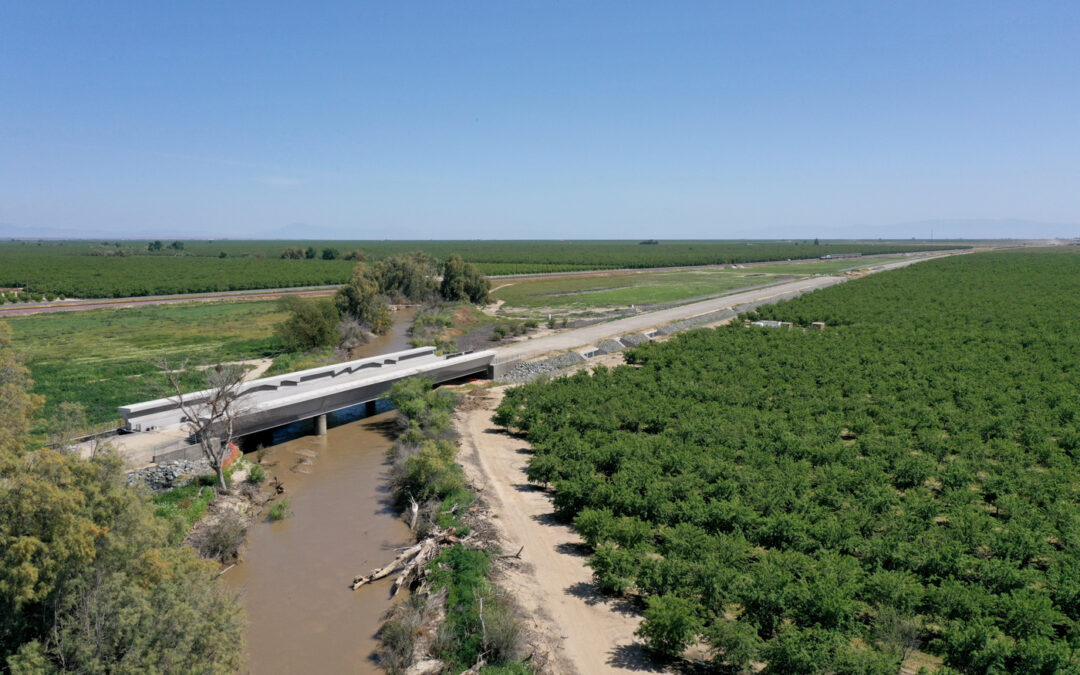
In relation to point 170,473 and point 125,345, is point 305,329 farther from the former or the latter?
point 170,473

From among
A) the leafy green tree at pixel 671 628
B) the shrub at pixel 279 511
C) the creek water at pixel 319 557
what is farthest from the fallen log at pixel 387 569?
the leafy green tree at pixel 671 628

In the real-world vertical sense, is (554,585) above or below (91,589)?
below

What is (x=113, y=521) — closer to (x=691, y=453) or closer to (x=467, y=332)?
(x=691, y=453)

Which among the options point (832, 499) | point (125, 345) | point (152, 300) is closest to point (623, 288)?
point (152, 300)

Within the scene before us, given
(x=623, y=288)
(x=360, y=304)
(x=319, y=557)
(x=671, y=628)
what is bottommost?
(x=319, y=557)

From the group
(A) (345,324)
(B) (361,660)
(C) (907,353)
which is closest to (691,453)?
(B) (361,660)

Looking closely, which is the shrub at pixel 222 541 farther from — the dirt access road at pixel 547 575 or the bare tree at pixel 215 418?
the dirt access road at pixel 547 575
